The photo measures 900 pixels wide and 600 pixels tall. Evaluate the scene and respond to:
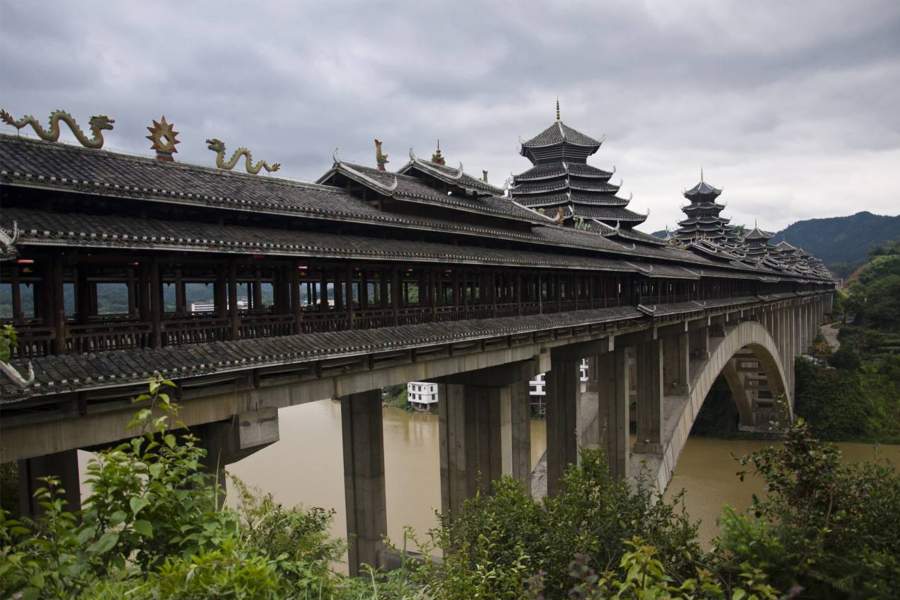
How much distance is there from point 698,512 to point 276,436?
31.2 meters

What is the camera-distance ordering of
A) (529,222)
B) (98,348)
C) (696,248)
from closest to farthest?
(98,348)
(529,222)
(696,248)

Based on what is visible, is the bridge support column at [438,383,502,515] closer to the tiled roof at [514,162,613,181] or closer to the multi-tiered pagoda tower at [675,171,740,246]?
the tiled roof at [514,162,613,181]

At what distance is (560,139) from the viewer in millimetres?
51031

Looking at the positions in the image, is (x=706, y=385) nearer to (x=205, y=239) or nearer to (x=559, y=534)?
(x=559, y=534)

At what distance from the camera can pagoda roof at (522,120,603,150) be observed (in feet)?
168

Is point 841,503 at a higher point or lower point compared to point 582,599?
lower

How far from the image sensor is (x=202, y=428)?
11609 mm

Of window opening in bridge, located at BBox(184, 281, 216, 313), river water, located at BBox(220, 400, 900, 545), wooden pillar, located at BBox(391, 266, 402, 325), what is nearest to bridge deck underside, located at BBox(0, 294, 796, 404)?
wooden pillar, located at BBox(391, 266, 402, 325)

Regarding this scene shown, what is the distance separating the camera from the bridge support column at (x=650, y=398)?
30.6 metres

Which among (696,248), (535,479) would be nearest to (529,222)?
(535,479)

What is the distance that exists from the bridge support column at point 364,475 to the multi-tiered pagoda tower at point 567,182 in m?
32.4

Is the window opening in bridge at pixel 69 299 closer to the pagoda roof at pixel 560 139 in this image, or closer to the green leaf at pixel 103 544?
the green leaf at pixel 103 544

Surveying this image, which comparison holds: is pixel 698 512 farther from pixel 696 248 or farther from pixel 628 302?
pixel 696 248

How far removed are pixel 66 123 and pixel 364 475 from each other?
12.2m
